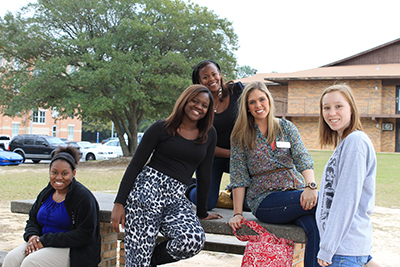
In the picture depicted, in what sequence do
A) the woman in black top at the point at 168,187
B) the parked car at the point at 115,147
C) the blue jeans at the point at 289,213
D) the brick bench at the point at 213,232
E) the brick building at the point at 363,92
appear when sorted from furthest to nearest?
the brick building at the point at 363,92
the parked car at the point at 115,147
the woman in black top at the point at 168,187
the brick bench at the point at 213,232
the blue jeans at the point at 289,213

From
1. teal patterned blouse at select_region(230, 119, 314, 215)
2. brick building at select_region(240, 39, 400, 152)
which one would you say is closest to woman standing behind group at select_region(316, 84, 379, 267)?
teal patterned blouse at select_region(230, 119, 314, 215)

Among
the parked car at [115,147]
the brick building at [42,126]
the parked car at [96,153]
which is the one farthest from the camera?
the brick building at [42,126]

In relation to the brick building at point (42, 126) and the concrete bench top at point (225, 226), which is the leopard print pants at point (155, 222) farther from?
the brick building at point (42, 126)

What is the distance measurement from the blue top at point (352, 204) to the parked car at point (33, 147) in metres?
22.4

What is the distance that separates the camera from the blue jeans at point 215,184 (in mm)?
3791

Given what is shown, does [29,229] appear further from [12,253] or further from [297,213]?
[297,213]

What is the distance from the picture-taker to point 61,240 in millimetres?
3117

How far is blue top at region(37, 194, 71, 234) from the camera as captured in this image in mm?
3254

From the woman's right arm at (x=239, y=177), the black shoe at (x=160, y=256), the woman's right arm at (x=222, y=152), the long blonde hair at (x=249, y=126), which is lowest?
the black shoe at (x=160, y=256)

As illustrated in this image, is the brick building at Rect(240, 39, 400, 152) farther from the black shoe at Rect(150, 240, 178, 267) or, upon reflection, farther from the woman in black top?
the black shoe at Rect(150, 240, 178, 267)

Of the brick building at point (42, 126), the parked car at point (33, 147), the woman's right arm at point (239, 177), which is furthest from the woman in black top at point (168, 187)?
the brick building at point (42, 126)

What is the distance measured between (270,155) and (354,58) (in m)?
37.0

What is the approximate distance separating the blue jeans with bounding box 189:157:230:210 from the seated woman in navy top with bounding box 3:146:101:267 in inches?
38.5

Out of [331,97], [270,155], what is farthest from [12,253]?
[331,97]
